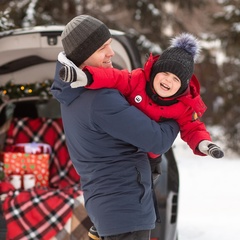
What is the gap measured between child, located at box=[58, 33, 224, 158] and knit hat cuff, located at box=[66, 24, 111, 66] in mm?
65

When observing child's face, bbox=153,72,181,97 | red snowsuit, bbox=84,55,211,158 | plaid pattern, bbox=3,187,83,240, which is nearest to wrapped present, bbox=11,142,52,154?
plaid pattern, bbox=3,187,83,240

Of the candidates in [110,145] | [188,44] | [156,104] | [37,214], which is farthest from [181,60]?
[37,214]

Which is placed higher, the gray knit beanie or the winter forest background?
the gray knit beanie

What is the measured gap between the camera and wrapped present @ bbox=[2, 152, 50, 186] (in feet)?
16.7

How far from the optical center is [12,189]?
4.50 meters

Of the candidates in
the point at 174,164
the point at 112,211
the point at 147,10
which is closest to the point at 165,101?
the point at 112,211

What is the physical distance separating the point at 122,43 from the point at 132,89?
1537mm

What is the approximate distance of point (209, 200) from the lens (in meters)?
6.82

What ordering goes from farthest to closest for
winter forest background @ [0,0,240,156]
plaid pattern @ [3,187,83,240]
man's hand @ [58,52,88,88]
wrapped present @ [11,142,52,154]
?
winter forest background @ [0,0,240,156]
wrapped present @ [11,142,52,154]
plaid pattern @ [3,187,83,240]
man's hand @ [58,52,88,88]

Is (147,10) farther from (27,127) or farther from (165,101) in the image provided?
(165,101)

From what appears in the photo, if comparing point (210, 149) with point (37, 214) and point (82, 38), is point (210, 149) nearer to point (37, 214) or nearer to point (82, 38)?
point (82, 38)

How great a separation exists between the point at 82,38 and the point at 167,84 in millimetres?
474

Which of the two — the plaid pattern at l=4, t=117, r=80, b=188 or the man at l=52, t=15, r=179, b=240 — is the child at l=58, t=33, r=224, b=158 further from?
the plaid pattern at l=4, t=117, r=80, b=188

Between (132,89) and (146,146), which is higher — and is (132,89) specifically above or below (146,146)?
above
